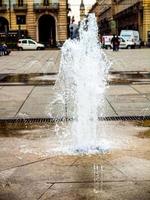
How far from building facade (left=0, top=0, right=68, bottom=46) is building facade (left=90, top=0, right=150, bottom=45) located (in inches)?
339

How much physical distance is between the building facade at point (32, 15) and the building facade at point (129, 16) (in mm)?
8600

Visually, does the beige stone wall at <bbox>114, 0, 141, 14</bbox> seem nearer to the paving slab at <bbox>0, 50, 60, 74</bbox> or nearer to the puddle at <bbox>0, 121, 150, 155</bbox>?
the paving slab at <bbox>0, 50, 60, 74</bbox>

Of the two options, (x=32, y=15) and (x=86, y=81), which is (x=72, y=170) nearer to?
(x=86, y=81)

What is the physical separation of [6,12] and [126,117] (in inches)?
2447

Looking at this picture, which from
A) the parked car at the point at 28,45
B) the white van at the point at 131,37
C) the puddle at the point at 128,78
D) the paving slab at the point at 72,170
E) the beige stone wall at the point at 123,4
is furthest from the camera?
the beige stone wall at the point at 123,4

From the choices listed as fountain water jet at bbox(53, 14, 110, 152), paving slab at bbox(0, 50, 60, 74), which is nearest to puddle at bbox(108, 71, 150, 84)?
paving slab at bbox(0, 50, 60, 74)

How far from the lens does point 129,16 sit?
242 feet

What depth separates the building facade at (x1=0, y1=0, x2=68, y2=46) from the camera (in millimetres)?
69688

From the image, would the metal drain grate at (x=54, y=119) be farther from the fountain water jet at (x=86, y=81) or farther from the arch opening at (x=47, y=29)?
the arch opening at (x=47, y=29)

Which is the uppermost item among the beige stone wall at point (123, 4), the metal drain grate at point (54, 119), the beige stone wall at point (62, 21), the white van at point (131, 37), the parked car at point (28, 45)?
the beige stone wall at point (123, 4)

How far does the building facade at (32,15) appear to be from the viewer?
229 feet

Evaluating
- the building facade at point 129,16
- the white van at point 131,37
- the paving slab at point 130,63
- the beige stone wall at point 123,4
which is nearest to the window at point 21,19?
the building facade at point 129,16

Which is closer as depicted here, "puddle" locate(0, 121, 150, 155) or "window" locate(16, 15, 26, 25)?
"puddle" locate(0, 121, 150, 155)

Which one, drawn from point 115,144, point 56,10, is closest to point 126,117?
point 115,144
